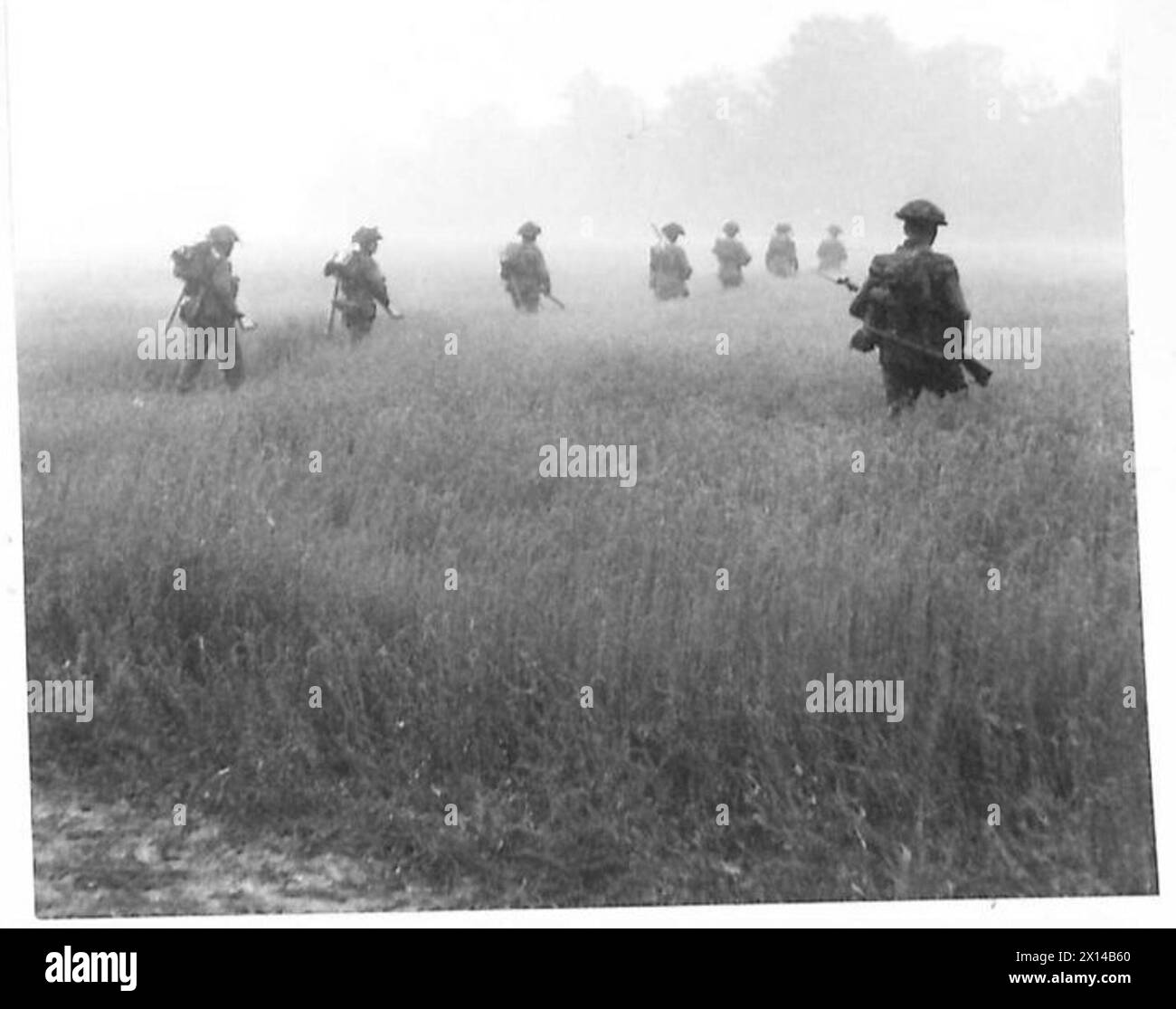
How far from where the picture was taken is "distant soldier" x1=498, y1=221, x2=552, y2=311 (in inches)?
190

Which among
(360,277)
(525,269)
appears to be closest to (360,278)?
(360,277)

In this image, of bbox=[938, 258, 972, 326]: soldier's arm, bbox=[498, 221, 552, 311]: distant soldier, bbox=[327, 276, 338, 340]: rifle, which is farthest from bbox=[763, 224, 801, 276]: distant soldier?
bbox=[327, 276, 338, 340]: rifle

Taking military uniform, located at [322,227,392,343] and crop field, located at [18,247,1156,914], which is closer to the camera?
crop field, located at [18,247,1156,914]

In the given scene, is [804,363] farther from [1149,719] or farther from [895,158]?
[1149,719]

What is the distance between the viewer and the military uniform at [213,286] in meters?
4.80

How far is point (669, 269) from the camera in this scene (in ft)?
15.9

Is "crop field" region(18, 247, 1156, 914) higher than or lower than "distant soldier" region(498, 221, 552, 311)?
lower

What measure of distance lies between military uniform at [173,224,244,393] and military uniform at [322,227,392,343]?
1.10 feet

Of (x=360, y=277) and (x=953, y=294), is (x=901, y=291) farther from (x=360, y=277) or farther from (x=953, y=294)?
(x=360, y=277)

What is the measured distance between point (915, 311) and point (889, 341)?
0.44 ft

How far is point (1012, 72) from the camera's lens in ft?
15.6

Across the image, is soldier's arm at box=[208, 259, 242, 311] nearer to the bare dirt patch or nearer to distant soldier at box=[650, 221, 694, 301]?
distant soldier at box=[650, 221, 694, 301]
